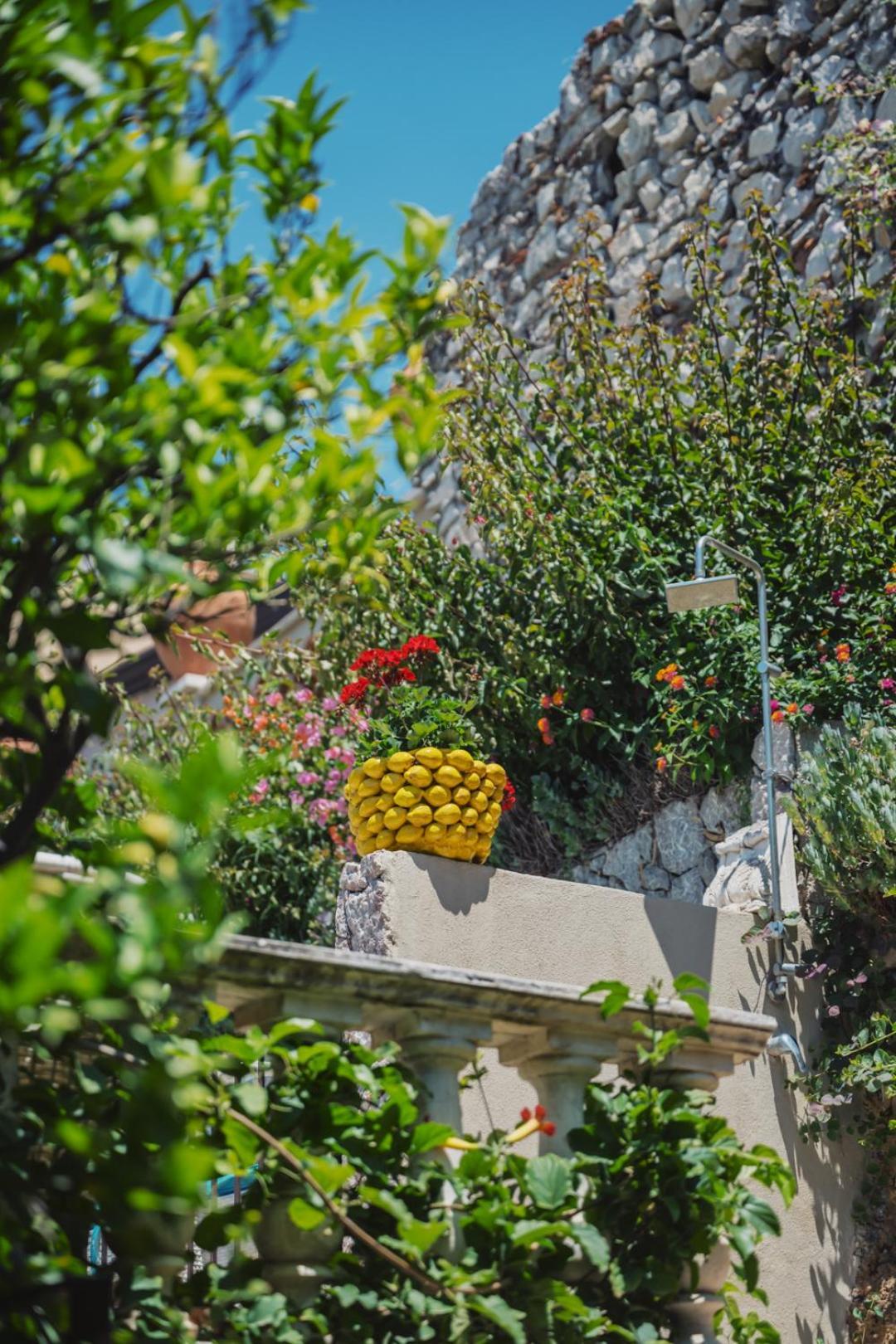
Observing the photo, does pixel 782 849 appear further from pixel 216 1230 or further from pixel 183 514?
pixel 183 514

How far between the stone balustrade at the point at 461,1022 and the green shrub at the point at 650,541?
10.6 feet

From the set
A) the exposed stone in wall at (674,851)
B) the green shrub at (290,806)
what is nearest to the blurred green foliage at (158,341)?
the exposed stone in wall at (674,851)

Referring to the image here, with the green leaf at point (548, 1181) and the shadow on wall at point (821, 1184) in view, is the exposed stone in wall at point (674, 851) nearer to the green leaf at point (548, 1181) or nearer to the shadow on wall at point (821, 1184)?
the shadow on wall at point (821, 1184)

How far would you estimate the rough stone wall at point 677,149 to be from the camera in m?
8.32

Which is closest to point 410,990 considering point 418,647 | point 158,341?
point 158,341

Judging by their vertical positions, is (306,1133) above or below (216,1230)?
above

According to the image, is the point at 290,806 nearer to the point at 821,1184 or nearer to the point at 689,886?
the point at 689,886

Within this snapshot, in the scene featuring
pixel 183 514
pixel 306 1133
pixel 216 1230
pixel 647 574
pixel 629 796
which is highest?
pixel 647 574

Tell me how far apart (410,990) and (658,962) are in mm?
2477

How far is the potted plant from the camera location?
4.56m

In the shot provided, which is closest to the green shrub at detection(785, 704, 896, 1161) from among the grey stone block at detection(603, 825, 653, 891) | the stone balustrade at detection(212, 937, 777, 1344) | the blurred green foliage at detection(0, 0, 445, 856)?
the grey stone block at detection(603, 825, 653, 891)

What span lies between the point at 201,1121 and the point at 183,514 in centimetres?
94

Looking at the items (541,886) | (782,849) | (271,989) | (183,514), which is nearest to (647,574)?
(782,849)

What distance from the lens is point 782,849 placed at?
5176 millimetres
